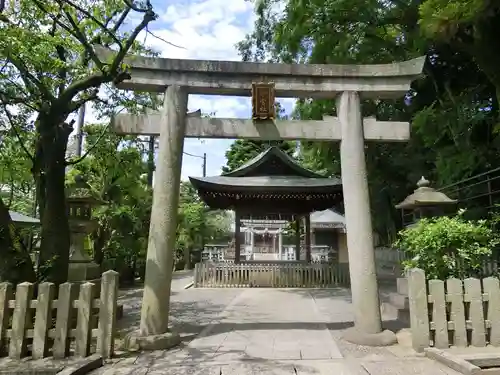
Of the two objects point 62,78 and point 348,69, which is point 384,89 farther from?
point 62,78

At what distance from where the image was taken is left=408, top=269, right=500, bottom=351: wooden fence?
5.26 metres

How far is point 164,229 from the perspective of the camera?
5.91 meters

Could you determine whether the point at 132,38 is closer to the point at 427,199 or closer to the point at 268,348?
the point at 268,348

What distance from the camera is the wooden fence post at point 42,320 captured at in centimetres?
497

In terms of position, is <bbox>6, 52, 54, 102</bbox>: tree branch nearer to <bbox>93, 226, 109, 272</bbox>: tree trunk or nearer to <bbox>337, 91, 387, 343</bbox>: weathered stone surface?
<bbox>337, 91, 387, 343</bbox>: weathered stone surface

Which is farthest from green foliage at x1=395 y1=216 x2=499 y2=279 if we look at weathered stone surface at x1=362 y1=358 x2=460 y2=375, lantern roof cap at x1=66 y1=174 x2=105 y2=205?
lantern roof cap at x1=66 y1=174 x2=105 y2=205

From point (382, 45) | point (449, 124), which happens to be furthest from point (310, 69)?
point (449, 124)

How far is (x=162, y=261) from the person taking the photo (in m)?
5.82

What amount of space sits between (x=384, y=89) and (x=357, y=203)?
2.11m

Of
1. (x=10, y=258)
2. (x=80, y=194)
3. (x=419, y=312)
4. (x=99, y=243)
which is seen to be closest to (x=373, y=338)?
(x=419, y=312)

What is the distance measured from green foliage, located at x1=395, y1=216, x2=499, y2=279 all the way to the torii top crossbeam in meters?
2.52

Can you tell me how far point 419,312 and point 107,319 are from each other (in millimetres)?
4339

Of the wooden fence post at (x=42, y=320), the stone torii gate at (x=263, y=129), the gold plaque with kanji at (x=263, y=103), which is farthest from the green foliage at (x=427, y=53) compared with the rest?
the wooden fence post at (x=42, y=320)


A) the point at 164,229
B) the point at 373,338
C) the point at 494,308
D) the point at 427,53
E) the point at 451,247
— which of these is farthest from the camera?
the point at 427,53
